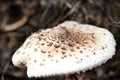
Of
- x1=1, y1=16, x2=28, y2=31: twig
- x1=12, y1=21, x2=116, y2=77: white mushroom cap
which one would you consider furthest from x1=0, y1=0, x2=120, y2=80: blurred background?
x1=12, y1=21, x2=116, y2=77: white mushroom cap

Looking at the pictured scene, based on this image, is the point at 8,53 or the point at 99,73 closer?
the point at 99,73

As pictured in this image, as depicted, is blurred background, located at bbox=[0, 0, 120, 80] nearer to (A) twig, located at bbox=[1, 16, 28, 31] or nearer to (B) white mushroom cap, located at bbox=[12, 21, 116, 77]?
(A) twig, located at bbox=[1, 16, 28, 31]

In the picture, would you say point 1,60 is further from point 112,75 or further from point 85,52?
point 85,52

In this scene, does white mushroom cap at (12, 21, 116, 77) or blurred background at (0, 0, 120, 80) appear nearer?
white mushroom cap at (12, 21, 116, 77)

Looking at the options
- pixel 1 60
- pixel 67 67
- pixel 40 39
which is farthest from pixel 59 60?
pixel 1 60

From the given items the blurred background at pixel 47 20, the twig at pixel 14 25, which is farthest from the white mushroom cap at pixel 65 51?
the twig at pixel 14 25

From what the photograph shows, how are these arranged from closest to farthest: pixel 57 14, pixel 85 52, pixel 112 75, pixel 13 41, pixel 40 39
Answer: pixel 85 52
pixel 40 39
pixel 112 75
pixel 57 14
pixel 13 41
